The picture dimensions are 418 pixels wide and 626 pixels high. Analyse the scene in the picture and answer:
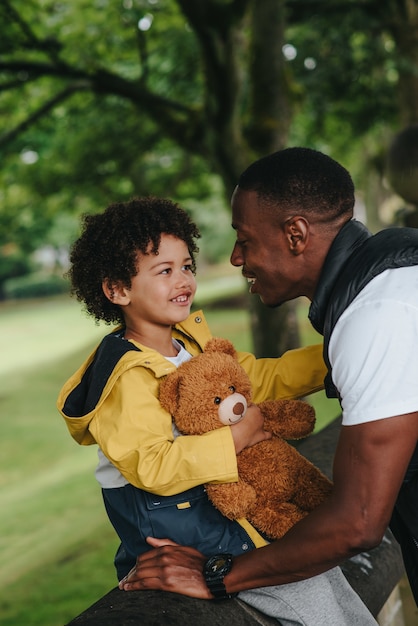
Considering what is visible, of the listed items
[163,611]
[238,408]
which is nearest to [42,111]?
[238,408]

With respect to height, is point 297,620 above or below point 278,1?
below

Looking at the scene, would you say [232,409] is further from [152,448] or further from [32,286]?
[32,286]

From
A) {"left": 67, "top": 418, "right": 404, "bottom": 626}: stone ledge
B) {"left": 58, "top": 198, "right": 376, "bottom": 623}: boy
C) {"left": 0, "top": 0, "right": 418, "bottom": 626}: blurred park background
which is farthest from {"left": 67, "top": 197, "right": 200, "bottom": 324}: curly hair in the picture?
{"left": 0, "top": 0, "right": 418, "bottom": 626}: blurred park background

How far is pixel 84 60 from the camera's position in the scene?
274 inches

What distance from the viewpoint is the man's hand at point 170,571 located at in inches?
75.9

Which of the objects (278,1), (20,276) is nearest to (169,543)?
(278,1)

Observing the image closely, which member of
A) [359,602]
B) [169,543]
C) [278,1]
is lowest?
[359,602]

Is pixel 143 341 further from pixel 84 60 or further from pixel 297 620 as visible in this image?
pixel 84 60

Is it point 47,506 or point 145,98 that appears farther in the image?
point 47,506

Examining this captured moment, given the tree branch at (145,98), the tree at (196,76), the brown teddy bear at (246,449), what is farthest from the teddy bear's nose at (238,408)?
the tree branch at (145,98)

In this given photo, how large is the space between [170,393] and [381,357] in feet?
2.25

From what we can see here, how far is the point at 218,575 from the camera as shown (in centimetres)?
193

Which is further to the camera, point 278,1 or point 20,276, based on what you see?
point 20,276

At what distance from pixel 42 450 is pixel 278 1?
7.61 m
